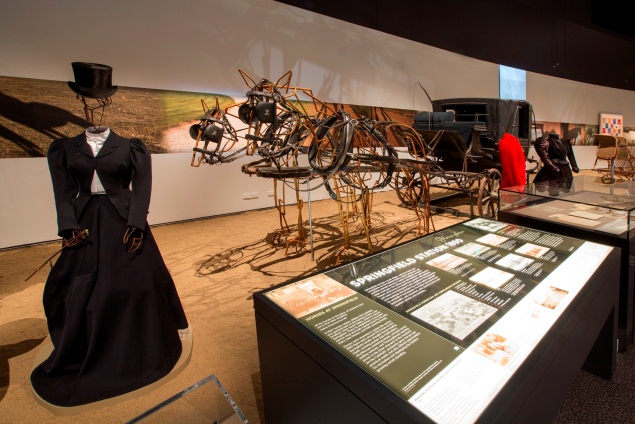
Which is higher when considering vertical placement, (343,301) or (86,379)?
(343,301)

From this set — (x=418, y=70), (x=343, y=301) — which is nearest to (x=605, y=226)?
(x=343, y=301)

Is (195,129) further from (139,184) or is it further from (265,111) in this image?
(139,184)

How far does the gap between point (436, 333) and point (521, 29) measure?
11082 millimetres

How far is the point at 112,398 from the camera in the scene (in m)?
1.81

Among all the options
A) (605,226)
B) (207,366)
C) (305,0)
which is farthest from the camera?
(305,0)

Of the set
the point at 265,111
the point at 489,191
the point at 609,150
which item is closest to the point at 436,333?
the point at 265,111

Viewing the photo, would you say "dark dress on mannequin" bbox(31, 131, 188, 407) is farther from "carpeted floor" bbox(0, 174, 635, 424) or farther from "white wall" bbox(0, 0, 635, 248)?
"white wall" bbox(0, 0, 635, 248)

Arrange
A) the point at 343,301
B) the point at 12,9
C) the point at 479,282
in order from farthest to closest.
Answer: the point at 12,9
the point at 479,282
the point at 343,301

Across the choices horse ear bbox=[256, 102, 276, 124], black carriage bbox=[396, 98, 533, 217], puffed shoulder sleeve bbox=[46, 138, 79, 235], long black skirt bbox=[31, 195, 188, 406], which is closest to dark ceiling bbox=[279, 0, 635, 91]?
black carriage bbox=[396, 98, 533, 217]

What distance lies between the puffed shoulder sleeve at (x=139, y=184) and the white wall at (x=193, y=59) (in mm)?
3916

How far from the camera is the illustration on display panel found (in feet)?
14.7

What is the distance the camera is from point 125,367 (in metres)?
1.86

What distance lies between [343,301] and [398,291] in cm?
24

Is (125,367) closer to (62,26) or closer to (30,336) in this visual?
(30,336)
